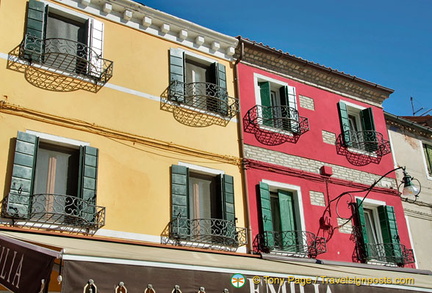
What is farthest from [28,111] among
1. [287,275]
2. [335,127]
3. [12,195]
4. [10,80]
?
[335,127]

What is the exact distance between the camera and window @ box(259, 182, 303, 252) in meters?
12.6

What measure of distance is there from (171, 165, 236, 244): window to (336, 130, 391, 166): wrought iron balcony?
4.46 m

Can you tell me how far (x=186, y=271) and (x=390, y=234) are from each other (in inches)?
305

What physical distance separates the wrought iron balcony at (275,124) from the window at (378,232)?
2.63 m

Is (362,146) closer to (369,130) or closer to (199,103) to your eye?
(369,130)

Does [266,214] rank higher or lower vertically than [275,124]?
lower

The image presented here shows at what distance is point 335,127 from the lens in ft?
51.2

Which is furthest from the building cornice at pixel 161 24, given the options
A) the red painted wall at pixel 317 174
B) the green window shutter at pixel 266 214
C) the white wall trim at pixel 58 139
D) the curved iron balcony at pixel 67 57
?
the green window shutter at pixel 266 214

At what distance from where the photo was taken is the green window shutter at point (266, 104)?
14.1m

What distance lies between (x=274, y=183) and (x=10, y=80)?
653 cm

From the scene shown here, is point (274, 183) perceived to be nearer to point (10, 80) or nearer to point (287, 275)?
point (287, 275)

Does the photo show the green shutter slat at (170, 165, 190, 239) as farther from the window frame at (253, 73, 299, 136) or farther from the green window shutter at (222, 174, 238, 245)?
the window frame at (253, 73, 299, 136)

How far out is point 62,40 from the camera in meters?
11.5

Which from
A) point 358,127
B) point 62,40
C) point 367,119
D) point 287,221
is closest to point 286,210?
point 287,221
